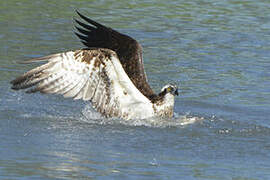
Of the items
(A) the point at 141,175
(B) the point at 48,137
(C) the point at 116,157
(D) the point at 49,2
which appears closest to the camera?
(A) the point at 141,175

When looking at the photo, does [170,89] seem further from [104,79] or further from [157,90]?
[157,90]

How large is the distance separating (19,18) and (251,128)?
649 centimetres

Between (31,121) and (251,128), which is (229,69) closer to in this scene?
(251,128)

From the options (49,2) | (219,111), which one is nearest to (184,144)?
(219,111)

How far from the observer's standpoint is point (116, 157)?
25.7ft

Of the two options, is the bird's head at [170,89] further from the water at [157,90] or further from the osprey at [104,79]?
the water at [157,90]

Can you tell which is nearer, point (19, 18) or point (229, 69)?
point (229, 69)

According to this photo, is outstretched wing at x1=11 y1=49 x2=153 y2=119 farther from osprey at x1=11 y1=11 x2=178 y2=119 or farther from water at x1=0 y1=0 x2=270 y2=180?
water at x1=0 y1=0 x2=270 y2=180

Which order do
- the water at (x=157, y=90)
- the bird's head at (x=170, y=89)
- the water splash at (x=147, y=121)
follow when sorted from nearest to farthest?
the water at (x=157, y=90)
the water splash at (x=147, y=121)
the bird's head at (x=170, y=89)

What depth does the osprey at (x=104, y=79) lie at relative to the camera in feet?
29.8

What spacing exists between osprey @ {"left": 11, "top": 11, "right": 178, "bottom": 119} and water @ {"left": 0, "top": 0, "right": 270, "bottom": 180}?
0.69 ft

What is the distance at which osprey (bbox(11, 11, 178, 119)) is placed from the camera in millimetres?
9086

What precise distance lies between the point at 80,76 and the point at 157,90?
7.84 feet

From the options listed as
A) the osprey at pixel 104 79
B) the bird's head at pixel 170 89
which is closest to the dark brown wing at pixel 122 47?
the osprey at pixel 104 79
